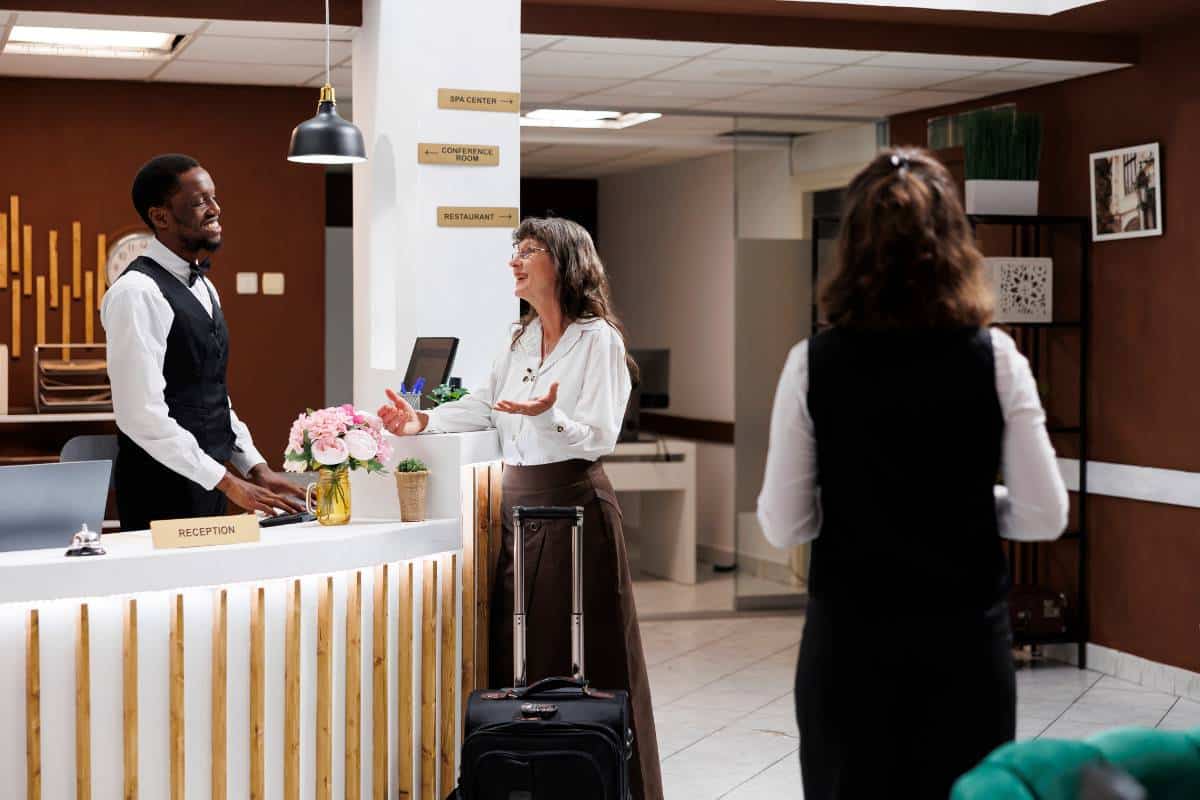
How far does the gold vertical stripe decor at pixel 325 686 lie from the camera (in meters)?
3.89

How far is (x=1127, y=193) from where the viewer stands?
23.0ft

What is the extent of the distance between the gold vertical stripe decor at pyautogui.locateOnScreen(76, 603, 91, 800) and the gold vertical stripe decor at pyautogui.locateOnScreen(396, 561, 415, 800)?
0.91 metres

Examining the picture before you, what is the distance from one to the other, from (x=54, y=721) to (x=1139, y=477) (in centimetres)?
521

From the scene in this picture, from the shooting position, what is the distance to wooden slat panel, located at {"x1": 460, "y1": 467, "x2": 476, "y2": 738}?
14.5ft

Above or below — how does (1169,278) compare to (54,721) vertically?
above

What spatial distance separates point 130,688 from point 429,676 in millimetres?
964

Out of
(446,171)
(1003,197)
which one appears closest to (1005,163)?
(1003,197)

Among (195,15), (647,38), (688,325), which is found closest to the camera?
(195,15)

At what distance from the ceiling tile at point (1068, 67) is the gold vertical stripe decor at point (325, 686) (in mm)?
4632

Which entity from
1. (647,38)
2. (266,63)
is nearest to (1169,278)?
(647,38)

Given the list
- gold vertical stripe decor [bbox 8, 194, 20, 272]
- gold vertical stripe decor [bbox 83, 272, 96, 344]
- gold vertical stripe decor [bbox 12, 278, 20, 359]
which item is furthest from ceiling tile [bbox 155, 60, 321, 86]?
gold vertical stripe decor [bbox 12, 278, 20, 359]

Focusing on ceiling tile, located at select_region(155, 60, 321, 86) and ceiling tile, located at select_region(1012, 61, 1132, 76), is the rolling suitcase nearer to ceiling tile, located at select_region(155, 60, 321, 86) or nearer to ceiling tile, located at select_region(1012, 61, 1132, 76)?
ceiling tile, located at select_region(155, 60, 321, 86)

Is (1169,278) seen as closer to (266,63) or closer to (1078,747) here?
(266,63)

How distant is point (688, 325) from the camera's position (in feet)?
37.3
